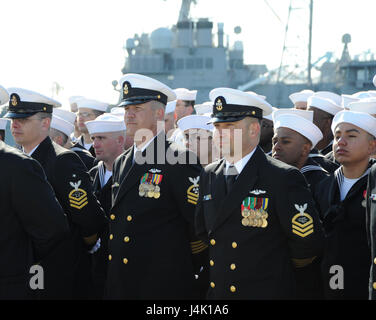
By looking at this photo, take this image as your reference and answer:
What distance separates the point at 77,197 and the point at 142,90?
0.94 metres

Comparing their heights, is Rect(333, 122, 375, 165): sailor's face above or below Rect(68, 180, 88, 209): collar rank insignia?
above

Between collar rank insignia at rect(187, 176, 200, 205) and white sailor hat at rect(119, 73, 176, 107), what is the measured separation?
0.73 m

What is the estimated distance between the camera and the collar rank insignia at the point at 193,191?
4253 millimetres

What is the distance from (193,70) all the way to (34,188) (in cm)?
2685

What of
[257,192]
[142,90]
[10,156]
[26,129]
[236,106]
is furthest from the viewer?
[26,129]

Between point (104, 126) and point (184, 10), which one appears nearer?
point (104, 126)

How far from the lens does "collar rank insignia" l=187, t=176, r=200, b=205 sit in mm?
4253

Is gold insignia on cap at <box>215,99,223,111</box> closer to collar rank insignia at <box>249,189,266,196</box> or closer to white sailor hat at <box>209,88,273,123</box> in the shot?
white sailor hat at <box>209,88,273,123</box>

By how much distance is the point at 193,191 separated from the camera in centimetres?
428

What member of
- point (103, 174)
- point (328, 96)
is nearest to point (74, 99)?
point (103, 174)

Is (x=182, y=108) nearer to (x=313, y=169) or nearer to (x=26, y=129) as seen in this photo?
(x=313, y=169)

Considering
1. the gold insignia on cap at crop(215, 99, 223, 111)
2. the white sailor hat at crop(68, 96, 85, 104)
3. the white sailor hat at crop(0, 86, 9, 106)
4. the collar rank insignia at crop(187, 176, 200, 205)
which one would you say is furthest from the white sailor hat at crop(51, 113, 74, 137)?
the gold insignia on cap at crop(215, 99, 223, 111)

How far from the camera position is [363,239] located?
4199 mm
